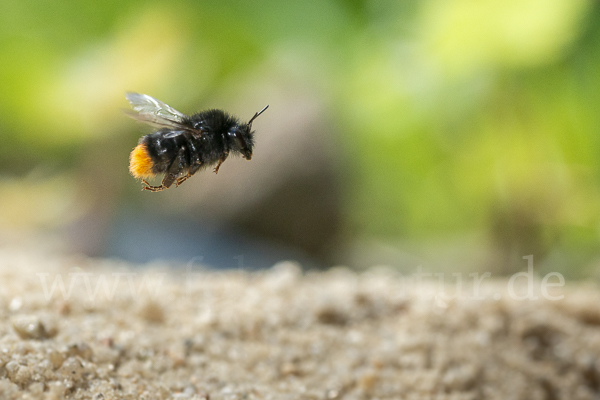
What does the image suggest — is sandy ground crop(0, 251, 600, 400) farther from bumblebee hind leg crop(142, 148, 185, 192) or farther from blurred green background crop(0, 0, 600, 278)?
blurred green background crop(0, 0, 600, 278)

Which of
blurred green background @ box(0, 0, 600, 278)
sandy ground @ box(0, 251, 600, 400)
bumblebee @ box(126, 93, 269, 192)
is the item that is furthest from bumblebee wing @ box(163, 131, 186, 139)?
blurred green background @ box(0, 0, 600, 278)

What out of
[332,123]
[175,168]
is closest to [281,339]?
[175,168]

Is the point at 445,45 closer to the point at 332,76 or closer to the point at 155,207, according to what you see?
the point at 332,76

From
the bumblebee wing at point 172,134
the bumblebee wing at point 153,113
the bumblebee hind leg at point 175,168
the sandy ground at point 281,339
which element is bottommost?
the sandy ground at point 281,339

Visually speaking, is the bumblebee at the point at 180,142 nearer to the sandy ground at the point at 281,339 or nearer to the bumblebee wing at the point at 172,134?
the bumblebee wing at the point at 172,134

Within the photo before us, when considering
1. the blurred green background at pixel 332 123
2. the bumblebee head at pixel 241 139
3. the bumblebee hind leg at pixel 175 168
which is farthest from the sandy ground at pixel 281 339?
the blurred green background at pixel 332 123

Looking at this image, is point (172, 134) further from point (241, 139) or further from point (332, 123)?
point (332, 123)

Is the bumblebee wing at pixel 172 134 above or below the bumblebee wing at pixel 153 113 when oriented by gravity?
below

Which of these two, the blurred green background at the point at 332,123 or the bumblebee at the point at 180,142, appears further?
the blurred green background at the point at 332,123
